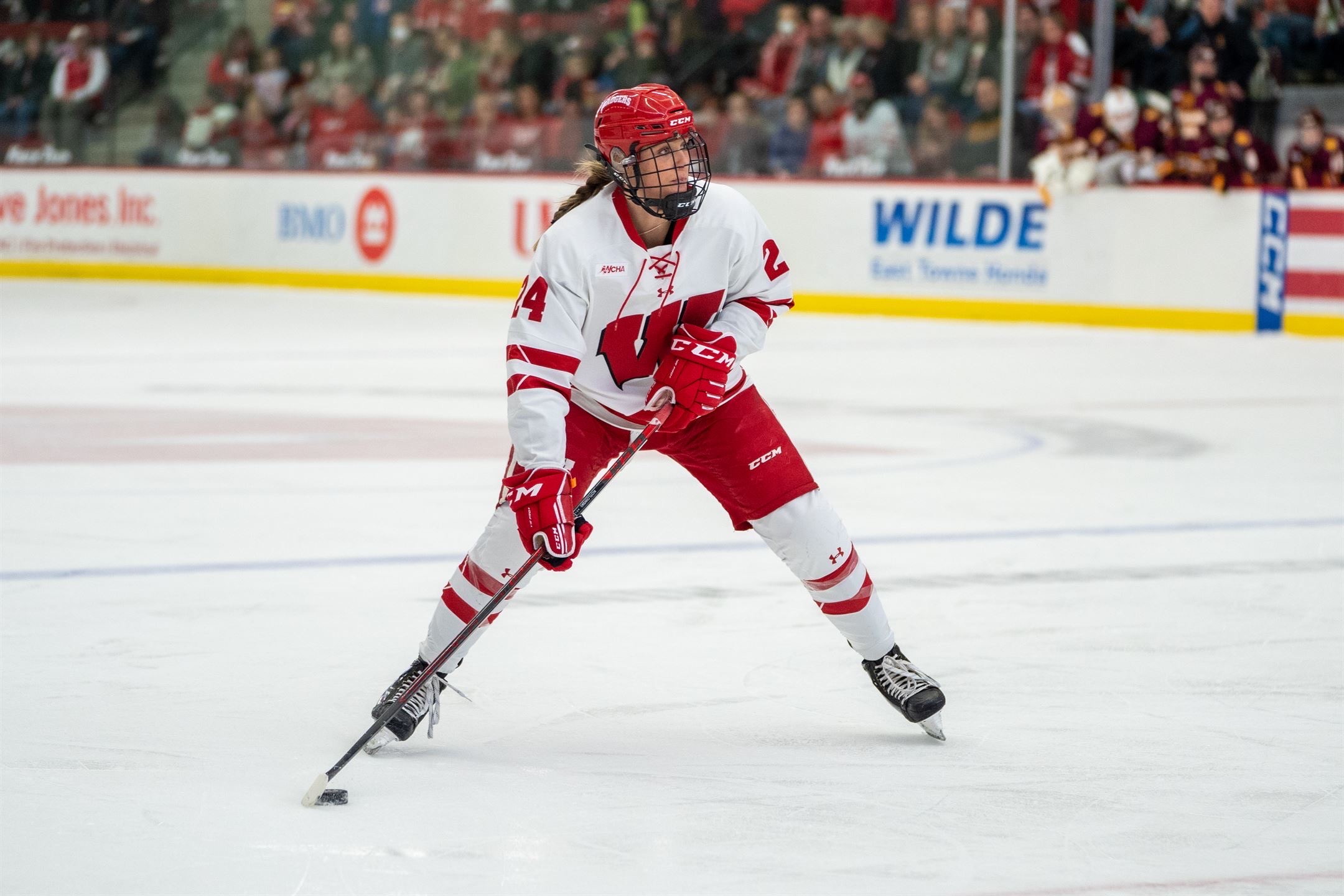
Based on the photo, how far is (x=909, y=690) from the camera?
324cm

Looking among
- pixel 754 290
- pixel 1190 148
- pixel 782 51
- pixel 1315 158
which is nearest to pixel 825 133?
pixel 782 51

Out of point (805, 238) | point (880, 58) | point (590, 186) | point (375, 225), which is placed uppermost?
point (590, 186)

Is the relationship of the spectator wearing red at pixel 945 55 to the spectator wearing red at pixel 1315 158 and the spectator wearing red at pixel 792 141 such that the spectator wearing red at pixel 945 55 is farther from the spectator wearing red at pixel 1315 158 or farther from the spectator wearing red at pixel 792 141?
the spectator wearing red at pixel 1315 158

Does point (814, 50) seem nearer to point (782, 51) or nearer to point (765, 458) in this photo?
point (782, 51)

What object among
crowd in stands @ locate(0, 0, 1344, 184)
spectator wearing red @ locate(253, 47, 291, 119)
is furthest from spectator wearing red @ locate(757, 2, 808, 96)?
spectator wearing red @ locate(253, 47, 291, 119)

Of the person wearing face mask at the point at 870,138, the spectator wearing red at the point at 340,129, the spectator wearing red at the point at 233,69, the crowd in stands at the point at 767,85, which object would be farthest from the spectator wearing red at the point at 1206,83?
the spectator wearing red at the point at 233,69

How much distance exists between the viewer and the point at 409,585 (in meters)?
4.50

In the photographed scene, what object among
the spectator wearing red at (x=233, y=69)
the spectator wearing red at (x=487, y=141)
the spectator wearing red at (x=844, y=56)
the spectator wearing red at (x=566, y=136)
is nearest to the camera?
the spectator wearing red at (x=844, y=56)

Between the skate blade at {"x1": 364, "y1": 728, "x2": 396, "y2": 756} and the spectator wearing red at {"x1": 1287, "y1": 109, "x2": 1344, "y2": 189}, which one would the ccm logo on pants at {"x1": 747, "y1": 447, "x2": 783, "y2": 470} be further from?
the spectator wearing red at {"x1": 1287, "y1": 109, "x2": 1344, "y2": 189}

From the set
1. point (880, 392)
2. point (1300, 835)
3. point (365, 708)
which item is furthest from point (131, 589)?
point (880, 392)

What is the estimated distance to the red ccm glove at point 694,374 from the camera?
10.1 ft

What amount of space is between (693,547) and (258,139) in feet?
37.4

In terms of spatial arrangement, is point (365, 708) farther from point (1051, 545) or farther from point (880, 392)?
point (880, 392)

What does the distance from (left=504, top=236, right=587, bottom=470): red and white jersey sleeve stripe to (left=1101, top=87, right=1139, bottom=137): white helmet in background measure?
9564 millimetres
